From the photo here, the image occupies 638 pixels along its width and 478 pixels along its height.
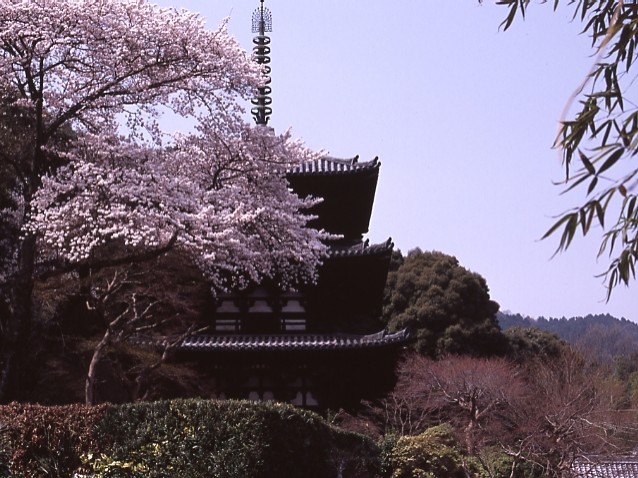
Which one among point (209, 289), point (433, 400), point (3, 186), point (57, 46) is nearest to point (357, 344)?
point (209, 289)

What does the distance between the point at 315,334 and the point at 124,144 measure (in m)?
8.74

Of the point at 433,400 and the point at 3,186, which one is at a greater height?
the point at 3,186

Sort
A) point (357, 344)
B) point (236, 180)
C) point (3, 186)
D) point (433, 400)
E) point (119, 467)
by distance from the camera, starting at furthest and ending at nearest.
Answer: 1. point (433, 400)
2. point (357, 344)
3. point (3, 186)
4. point (236, 180)
5. point (119, 467)

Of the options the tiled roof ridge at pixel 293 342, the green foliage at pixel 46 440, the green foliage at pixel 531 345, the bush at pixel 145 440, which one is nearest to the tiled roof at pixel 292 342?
the tiled roof ridge at pixel 293 342

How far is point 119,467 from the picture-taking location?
12.5 meters

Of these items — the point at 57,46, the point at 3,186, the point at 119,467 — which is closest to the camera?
the point at 119,467

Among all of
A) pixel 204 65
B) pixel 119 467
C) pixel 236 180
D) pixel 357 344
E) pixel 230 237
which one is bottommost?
pixel 119 467

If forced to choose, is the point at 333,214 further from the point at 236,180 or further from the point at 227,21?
the point at 227,21

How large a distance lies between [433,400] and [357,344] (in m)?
6.25

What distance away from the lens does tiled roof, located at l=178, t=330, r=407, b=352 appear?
2136 centimetres

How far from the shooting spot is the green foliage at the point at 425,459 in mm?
17375

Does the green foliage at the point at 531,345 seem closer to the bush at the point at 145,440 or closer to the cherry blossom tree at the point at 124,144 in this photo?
the cherry blossom tree at the point at 124,144

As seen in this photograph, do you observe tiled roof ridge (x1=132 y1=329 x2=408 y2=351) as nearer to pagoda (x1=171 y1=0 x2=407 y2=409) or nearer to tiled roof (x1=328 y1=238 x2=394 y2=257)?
pagoda (x1=171 y1=0 x2=407 y2=409)

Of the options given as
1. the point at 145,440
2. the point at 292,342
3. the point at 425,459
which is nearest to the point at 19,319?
the point at 145,440
